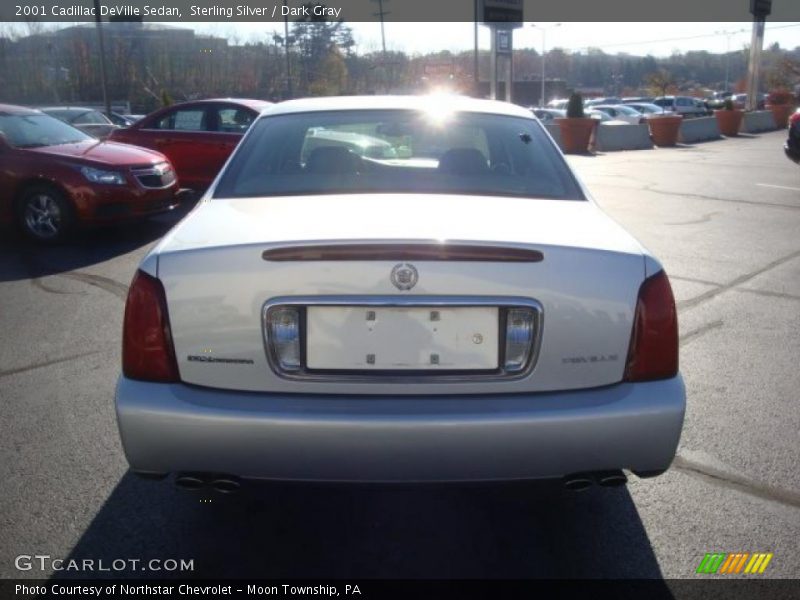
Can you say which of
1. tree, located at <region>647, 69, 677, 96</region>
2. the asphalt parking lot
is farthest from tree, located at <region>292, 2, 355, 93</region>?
the asphalt parking lot

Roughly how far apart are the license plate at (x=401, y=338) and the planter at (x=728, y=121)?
30470 mm

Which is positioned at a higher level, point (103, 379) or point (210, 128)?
point (210, 128)

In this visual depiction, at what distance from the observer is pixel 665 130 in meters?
25.6

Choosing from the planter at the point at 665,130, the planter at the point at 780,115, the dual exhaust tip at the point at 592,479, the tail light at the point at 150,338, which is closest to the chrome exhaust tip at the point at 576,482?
the dual exhaust tip at the point at 592,479

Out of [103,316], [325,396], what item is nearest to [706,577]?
[325,396]

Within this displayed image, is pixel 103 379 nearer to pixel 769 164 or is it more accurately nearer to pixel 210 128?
pixel 210 128

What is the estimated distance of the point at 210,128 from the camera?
38.0 ft

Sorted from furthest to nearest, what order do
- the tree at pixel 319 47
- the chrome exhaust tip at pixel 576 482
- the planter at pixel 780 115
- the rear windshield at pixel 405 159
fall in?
the tree at pixel 319 47
the planter at pixel 780 115
the rear windshield at pixel 405 159
the chrome exhaust tip at pixel 576 482

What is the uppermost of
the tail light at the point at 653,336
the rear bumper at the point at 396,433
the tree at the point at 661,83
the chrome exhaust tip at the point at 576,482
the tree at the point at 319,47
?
the tree at the point at 319,47

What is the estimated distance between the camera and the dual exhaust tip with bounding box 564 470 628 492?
2377 millimetres

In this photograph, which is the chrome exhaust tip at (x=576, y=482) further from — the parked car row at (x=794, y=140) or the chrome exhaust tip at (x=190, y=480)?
the parked car row at (x=794, y=140)

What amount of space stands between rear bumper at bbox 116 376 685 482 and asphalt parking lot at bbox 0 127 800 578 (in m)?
0.15

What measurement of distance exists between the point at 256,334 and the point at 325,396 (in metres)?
0.28

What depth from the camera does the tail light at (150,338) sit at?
7.90 feet
